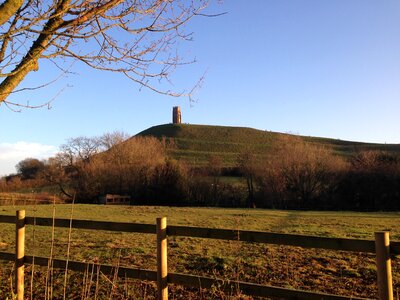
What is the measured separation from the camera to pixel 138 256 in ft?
33.9

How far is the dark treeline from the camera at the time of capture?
45375 mm

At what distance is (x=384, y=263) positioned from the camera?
12.9 feet

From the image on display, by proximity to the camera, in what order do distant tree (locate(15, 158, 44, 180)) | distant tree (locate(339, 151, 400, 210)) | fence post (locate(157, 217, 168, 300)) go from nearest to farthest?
fence post (locate(157, 217, 168, 300)) < distant tree (locate(339, 151, 400, 210)) < distant tree (locate(15, 158, 44, 180))

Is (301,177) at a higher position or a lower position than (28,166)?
lower

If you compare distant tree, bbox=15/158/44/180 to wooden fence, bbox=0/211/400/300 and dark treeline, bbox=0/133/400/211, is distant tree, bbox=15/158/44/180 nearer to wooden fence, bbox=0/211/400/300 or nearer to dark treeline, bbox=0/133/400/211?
dark treeline, bbox=0/133/400/211

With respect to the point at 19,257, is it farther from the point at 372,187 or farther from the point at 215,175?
the point at 215,175

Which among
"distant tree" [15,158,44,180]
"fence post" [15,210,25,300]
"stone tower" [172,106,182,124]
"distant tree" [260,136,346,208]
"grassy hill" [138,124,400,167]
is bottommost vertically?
"fence post" [15,210,25,300]

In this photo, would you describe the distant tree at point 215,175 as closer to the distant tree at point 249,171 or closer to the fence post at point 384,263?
the distant tree at point 249,171

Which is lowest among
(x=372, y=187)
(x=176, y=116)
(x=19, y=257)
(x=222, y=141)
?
(x=19, y=257)

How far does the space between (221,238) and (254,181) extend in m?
49.0

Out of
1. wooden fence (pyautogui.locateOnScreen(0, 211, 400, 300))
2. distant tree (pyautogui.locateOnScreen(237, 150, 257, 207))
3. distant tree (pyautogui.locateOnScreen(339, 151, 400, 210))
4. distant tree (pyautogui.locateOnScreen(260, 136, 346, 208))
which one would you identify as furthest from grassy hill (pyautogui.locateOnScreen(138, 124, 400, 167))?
wooden fence (pyautogui.locateOnScreen(0, 211, 400, 300))

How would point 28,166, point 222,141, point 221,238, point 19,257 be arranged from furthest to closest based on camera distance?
point 222,141 → point 28,166 → point 19,257 → point 221,238

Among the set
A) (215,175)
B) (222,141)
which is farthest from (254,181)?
(222,141)

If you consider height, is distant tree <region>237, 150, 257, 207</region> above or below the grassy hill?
below
